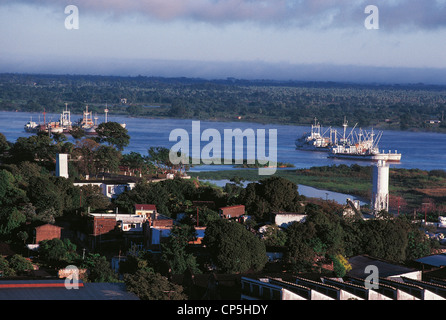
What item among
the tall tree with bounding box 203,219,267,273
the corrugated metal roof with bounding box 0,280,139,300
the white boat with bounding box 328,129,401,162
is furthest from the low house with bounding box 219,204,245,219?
the white boat with bounding box 328,129,401,162

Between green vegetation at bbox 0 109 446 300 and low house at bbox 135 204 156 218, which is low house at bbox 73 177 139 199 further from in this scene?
low house at bbox 135 204 156 218

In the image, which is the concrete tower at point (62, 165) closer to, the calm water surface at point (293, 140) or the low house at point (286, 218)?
the low house at point (286, 218)

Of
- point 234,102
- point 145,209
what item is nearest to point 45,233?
point 145,209

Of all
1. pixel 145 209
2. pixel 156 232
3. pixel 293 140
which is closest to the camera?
pixel 156 232

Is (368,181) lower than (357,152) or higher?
higher

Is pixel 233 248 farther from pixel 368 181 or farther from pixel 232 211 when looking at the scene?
pixel 368 181

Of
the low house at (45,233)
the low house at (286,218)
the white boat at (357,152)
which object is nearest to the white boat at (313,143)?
the white boat at (357,152)
